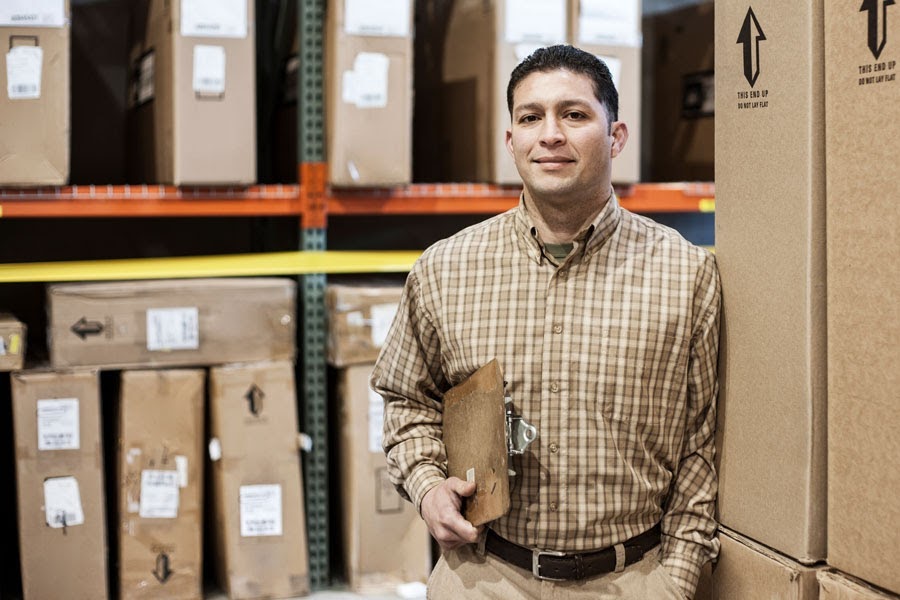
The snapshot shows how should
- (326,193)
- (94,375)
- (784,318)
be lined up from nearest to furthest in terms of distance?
(784,318) → (94,375) → (326,193)

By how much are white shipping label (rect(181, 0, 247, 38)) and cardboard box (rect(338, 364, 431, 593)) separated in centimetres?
112

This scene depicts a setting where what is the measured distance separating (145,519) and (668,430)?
206 centimetres

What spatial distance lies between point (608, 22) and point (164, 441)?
6.39 feet

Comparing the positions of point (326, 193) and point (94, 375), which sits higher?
point (326, 193)

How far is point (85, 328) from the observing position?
318cm

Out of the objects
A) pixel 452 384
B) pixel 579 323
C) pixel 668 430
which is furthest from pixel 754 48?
pixel 452 384

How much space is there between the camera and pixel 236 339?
3311 millimetres

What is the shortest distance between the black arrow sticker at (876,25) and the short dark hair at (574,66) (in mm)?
545

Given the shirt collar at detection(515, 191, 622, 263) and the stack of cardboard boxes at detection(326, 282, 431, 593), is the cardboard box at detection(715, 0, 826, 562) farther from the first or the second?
the stack of cardboard boxes at detection(326, 282, 431, 593)

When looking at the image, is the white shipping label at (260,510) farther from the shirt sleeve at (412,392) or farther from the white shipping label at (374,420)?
the shirt sleeve at (412,392)

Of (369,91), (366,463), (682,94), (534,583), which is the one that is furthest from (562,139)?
(682,94)

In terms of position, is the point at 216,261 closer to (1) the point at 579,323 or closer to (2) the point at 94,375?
(2) the point at 94,375

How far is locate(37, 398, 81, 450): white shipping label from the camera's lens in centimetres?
314

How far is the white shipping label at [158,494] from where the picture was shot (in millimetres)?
3250
